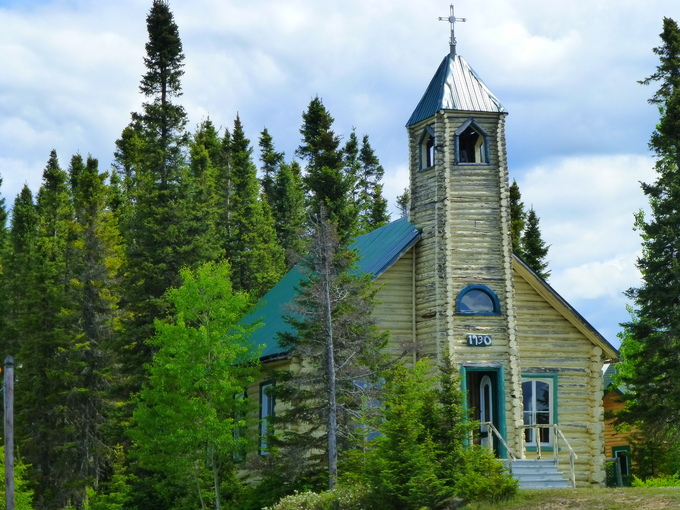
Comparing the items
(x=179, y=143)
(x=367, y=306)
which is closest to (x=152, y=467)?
(x=367, y=306)

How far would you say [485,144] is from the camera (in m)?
31.2

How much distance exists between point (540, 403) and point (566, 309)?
2.99m

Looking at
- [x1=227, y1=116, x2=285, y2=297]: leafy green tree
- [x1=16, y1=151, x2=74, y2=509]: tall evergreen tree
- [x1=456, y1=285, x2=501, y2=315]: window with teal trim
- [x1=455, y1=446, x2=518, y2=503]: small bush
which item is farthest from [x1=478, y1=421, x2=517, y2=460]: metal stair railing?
[x1=227, y1=116, x2=285, y2=297]: leafy green tree

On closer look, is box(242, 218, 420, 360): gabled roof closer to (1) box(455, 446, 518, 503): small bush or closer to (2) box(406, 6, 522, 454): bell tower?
(2) box(406, 6, 522, 454): bell tower

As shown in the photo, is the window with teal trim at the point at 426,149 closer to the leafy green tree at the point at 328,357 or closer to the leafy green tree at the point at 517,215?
the leafy green tree at the point at 328,357

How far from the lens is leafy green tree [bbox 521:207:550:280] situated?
48.5 m

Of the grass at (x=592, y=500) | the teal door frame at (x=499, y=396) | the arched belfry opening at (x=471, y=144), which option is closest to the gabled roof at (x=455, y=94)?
the arched belfry opening at (x=471, y=144)

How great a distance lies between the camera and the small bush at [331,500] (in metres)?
23.0

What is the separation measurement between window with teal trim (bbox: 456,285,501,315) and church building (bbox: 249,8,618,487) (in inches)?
1.3

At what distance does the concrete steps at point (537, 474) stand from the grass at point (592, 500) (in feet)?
12.4

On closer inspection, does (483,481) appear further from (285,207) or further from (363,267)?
(285,207)

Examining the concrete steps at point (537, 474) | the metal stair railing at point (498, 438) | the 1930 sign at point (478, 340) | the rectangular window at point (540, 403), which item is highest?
the 1930 sign at point (478, 340)

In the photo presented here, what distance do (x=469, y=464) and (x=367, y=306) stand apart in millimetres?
5770

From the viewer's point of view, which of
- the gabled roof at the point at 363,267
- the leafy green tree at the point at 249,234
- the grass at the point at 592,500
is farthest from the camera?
the leafy green tree at the point at 249,234
